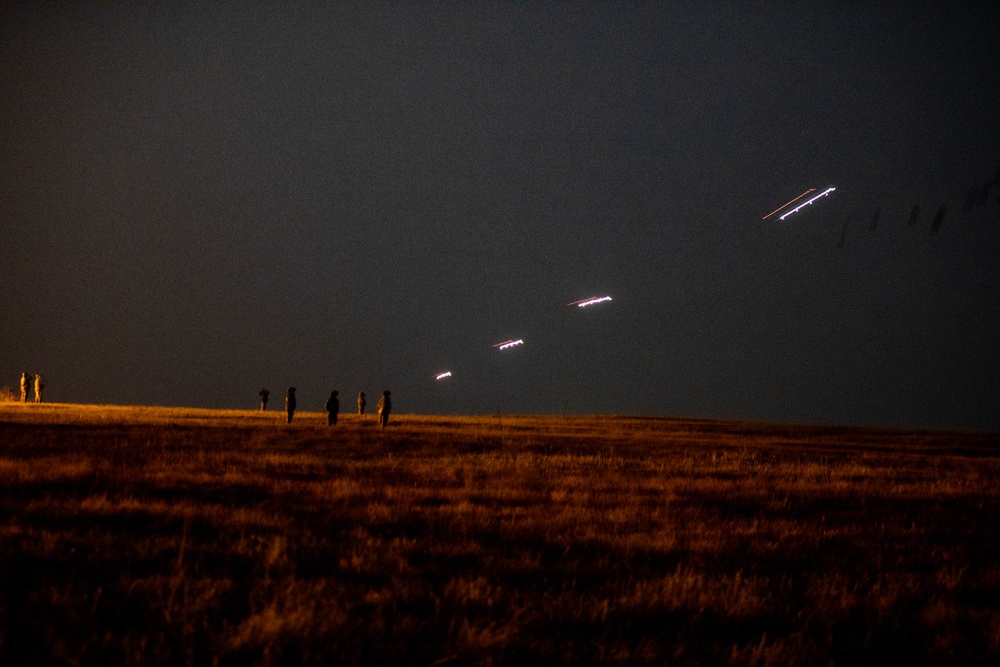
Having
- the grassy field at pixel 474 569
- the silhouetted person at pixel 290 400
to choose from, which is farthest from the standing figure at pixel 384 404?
the grassy field at pixel 474 569

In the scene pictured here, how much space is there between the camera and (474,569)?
301 inches

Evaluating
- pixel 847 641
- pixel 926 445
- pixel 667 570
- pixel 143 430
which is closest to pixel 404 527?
pixel 667 570

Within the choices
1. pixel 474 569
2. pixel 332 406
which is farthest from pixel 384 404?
pixel 474 569

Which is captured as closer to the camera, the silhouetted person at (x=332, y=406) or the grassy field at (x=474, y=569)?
the grassy field at (x=474, y=569)

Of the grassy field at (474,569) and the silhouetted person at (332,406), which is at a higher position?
the silhouetted person at (332,406)

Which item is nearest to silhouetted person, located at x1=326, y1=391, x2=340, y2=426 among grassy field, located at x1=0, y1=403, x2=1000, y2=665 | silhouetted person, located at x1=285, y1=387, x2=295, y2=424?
silhouetted person, located at x1=285, y1=387, x2=295, y2=424

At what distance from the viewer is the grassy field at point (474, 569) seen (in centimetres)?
537

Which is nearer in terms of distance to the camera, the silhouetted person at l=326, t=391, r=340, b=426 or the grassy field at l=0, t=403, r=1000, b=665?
the grassy field at l=0, t=403, r=1000, b=665

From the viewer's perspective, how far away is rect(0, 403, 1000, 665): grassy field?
537cm

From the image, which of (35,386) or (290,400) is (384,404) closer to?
(290,400)

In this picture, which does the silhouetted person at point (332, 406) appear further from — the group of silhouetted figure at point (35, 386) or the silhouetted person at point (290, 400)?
the group of silhouetted figure at point (35, 386)

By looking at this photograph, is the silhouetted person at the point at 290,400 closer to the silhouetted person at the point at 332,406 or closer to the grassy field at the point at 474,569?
the silhouetted person at the point at 332,406

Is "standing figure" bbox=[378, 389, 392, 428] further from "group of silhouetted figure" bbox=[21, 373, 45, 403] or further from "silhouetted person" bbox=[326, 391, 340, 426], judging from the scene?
"group of silhouetted figure" bbox=[21, 373, 45, 403]

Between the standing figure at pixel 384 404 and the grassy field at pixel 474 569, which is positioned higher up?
the standing figure at pixel 384 404
